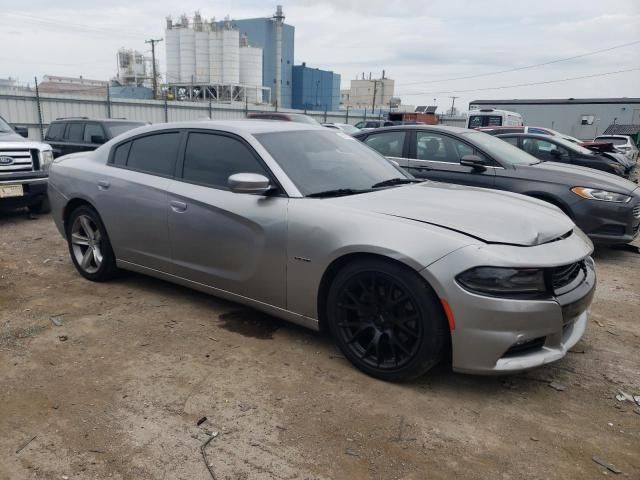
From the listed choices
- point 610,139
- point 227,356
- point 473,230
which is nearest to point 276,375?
point 227,356

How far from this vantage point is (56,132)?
38.0 ft

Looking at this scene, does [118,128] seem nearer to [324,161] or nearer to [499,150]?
[499,150]

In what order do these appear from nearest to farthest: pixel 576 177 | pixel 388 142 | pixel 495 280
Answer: pixel 495 280 < pixel 576 177 < pixel 388 142

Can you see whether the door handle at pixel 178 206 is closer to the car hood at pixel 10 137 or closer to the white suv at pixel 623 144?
the car hood at pixel 10 137

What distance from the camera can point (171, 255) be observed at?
4.11 meters

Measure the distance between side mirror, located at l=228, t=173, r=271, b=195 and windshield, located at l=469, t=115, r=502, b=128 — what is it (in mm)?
20248

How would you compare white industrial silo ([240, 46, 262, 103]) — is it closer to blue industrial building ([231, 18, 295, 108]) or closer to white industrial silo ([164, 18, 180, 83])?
blue industrial building ([231, 18, 295, 108])

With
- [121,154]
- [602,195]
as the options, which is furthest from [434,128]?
[121,154]

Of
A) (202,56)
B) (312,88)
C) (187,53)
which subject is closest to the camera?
(202,56)

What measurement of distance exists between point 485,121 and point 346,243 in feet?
69.1

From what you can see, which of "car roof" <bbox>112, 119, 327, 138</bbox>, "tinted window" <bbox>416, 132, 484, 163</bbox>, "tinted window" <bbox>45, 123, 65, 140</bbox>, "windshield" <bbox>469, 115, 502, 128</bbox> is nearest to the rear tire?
"tinted window" <bbox>45, 123, 65, 140</bbox>

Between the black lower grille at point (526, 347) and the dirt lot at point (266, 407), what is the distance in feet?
1.06

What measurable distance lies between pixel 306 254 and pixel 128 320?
171 cm

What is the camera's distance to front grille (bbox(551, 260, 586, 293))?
284 cm
